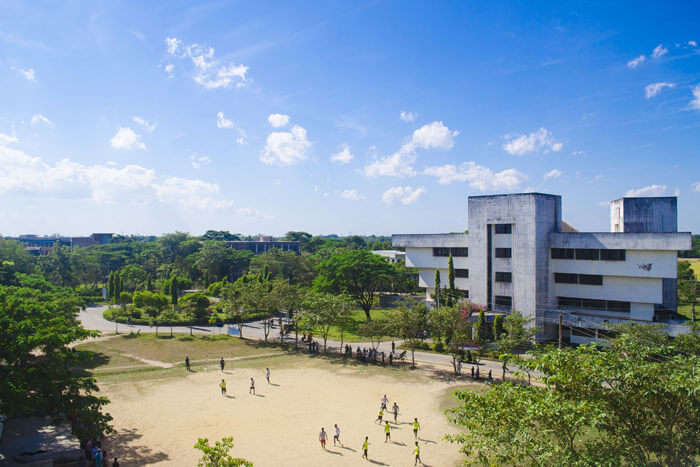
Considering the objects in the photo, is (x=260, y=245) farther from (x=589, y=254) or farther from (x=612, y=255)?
(x=612, y=255)

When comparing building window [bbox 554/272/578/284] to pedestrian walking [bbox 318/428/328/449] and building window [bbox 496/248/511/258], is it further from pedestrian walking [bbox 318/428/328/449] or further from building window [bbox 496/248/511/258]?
pedestrian walking [bbox 318/428/328/449]

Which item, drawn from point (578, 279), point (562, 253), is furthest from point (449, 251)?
point (578, 279)

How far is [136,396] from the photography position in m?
28.4

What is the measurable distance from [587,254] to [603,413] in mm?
35043

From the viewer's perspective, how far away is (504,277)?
1745 inches

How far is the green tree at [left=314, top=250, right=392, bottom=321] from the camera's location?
54656 millimetres

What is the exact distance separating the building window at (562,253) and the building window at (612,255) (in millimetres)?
2724

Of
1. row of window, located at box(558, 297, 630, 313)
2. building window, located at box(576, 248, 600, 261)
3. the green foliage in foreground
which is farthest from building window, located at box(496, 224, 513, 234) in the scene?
the green foliage in foreground

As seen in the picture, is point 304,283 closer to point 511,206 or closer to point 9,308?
point 511,206

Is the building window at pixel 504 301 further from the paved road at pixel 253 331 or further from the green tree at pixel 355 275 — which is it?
the green tree at pixel 355 275

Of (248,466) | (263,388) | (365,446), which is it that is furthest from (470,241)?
(248,466)

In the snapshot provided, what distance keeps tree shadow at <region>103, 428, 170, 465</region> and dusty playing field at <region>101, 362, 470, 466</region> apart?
5 cm

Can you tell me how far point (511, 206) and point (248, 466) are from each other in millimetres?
39012

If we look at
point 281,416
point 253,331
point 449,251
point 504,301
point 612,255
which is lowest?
point 281,416
